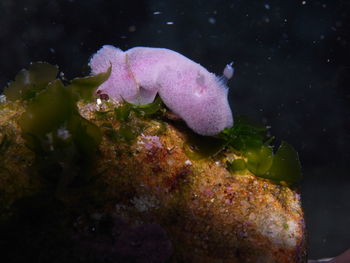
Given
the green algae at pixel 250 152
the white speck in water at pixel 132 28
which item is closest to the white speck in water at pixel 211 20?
the white speck in water at pixel 132 28

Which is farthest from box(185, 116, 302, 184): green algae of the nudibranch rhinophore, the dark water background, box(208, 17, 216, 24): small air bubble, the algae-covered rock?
box(208, 17, 216, 24): small air bubble

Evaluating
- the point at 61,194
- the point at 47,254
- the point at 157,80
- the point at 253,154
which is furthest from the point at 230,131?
the point at 47,254

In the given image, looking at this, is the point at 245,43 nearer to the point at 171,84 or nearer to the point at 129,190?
the point at 171,84

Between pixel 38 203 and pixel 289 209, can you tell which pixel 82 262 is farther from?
pixel 289 209

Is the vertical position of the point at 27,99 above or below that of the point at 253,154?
above

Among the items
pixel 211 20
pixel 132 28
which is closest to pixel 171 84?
pixel 132 28

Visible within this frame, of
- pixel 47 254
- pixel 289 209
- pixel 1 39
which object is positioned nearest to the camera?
pixel 47 254
